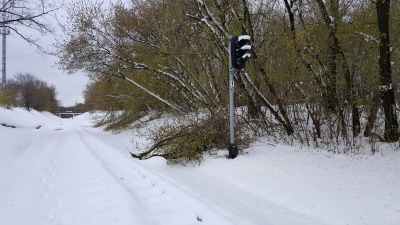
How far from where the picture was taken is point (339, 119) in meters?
7.85

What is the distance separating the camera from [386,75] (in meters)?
7.32

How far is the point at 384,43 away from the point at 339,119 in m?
2.37

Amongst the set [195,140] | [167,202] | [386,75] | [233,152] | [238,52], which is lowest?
[167,202]

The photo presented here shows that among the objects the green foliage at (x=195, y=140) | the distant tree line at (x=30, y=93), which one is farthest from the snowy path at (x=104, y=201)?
the distant tree line at (x=30, y=93)

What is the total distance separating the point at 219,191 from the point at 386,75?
5.88 m

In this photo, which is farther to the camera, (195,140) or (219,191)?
(195,140)

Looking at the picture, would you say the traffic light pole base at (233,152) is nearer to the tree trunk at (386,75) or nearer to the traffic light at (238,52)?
the traffic light at (238,52)

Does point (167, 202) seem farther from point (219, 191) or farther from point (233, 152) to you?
point (233, 152)

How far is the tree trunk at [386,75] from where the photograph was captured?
7.21 metres

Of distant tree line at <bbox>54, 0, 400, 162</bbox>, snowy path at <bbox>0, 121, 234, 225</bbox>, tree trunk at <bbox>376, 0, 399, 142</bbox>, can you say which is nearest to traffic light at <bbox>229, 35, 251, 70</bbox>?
distant tree line at <bbox>54, 0, 400, 162</bbox>

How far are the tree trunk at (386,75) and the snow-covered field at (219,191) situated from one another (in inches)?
25.1

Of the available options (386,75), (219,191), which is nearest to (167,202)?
(219,191)

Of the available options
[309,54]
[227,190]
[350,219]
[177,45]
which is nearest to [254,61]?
A: [309,54]

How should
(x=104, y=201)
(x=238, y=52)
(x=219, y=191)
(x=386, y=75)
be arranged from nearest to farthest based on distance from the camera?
1. (x=104, y=201)
2. (x=219, y=191)
3. (x=238, y=52)
4. (x=386, y=75)
